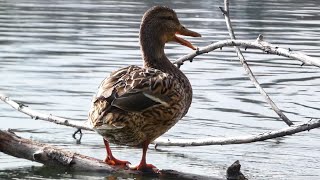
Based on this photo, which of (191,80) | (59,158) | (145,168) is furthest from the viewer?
(191,80)

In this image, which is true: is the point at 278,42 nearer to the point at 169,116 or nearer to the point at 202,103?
the point at 202,103

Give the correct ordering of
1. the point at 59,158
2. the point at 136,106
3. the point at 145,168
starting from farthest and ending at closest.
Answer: the point at 145,168, the point at 59,158, the point at 136,106

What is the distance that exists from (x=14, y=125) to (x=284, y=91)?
487cm

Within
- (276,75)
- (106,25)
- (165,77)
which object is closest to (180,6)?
(106,25)

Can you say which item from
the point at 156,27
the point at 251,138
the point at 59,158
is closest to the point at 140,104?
the point at 59,158

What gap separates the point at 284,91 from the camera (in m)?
14.5

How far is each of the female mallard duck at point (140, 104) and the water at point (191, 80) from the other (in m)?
0.49

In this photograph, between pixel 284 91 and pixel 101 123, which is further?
pixel 284 91

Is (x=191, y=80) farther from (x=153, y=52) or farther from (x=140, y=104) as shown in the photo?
(x=140, y=104)

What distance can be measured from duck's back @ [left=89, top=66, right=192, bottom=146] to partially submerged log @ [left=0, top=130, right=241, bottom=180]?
0.77 ft

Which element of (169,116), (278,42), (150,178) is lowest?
(150,178)

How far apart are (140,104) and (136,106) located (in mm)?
54

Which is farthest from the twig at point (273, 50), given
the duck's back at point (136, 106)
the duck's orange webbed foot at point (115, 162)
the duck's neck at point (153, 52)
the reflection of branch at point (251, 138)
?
the duck's orange webbed foot at point (115, 162)

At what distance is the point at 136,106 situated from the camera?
757cm
